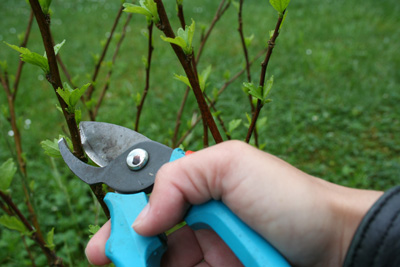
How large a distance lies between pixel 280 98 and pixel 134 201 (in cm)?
272

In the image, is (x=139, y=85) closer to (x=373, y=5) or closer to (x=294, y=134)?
(x=294, y=134)

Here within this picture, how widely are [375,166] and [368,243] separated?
2019 millimetres

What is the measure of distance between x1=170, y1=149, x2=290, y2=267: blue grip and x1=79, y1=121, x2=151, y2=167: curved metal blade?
29cm

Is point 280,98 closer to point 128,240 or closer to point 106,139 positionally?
point 106,139

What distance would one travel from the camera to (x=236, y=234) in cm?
89

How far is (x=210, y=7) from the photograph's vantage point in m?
6.07

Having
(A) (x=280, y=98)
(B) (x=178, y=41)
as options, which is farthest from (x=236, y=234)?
(A) (x=280, y=98)

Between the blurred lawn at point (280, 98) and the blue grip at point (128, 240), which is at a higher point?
the blue grip at point (128, 240)

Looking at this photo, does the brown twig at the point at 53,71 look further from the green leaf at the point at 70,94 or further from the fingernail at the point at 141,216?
the fingernail at the point at 141,216

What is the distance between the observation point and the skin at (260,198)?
3.04 ft

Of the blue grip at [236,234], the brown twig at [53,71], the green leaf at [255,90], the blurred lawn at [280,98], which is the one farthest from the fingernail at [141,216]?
the blurred lawn at [280,98]

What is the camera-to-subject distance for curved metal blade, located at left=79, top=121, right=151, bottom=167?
43.4 inches

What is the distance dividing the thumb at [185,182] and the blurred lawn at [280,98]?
2.45ft

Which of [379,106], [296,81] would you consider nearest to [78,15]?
[296,81]
